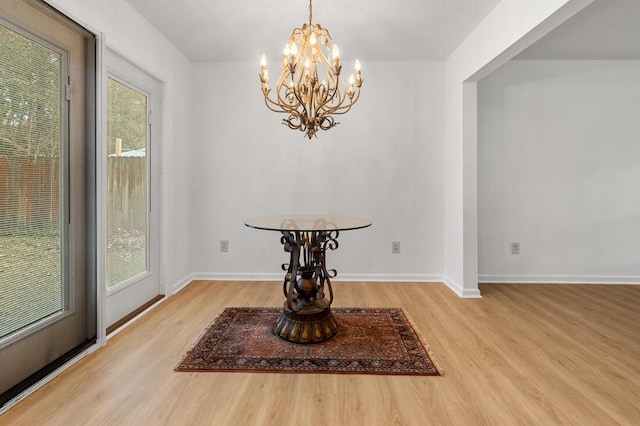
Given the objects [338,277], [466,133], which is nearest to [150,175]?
[338,277]

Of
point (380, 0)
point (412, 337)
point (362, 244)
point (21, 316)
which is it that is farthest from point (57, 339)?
point (380, 0)

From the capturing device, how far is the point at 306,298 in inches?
92.9

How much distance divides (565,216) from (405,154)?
1.92m

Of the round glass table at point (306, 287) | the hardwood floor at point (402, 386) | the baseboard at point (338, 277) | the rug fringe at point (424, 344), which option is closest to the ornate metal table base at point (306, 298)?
the round glass table at point (306, 287)

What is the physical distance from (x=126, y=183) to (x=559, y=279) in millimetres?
4501

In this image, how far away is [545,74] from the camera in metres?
3.74

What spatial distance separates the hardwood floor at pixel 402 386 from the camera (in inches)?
61.1

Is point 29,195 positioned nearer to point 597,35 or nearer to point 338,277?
point 338,277

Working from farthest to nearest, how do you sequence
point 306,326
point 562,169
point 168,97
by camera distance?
point 562,169 < point 168,97 < point 306,326

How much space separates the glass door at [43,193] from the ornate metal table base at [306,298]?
4.15ft

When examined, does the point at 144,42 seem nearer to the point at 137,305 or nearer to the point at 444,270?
the point at 137,305

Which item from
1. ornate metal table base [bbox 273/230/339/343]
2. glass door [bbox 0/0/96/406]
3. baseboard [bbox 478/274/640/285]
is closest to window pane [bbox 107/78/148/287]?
glass door [bbox 0/0/96/406]

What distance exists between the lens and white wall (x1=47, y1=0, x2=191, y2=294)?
238 centimetres

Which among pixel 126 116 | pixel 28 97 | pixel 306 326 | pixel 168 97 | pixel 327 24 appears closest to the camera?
pixel 28 97
